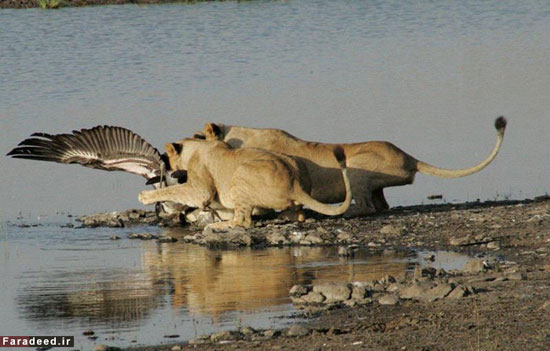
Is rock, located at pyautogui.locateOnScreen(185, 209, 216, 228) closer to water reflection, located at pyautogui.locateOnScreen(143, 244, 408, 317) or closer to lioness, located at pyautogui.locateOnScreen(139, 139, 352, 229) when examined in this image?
lioness, located at pyautogui.locateOnScreen(139, 139, 352, 229)

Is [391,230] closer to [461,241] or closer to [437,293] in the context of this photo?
[461,241]

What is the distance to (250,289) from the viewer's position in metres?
10.2

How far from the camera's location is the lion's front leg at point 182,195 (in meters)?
13.7

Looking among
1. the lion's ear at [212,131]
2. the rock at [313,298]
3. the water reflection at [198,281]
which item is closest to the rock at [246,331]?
the water reflection at [198,281]

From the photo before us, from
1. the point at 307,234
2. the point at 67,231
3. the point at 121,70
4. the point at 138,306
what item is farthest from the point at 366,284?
the point at 121,70

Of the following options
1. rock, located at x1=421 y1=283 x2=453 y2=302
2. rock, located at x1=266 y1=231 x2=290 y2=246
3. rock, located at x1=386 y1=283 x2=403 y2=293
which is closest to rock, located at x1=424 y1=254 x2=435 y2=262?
rock, located at x1=386 y1=283 x2=403 y2=293

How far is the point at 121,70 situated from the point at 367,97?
5587mm

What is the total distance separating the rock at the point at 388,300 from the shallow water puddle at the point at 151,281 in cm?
61

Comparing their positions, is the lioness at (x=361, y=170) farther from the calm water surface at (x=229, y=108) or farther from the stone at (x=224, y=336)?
the stone at (x=224, y=336)

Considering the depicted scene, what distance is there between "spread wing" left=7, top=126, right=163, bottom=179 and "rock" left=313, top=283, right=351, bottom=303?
16.3ft

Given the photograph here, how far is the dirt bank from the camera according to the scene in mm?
8141

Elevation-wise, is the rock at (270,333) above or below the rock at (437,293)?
below

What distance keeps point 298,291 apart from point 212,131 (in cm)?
465

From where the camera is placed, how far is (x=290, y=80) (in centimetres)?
2312
